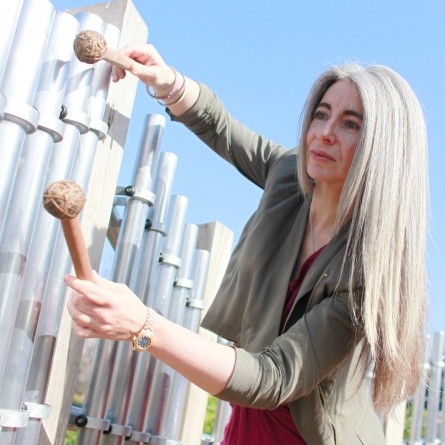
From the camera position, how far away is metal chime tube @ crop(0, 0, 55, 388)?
60.2 inches

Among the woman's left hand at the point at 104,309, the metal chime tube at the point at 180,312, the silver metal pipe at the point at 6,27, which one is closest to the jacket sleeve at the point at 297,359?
the woman's left hand at the point at 104,309

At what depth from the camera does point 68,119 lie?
181cm

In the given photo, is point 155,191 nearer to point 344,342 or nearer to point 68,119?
point 68,119

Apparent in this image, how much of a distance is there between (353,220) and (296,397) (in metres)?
0.48

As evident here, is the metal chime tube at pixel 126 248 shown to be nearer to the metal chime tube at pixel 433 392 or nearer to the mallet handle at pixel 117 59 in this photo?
the mallet handle at pixel 117 59

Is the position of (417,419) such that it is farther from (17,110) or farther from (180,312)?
(17,110)

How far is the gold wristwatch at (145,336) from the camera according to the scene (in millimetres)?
1471

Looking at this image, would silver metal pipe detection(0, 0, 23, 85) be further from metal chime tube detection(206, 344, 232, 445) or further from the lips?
metal chime tube detection(206, 344, 232, 445)

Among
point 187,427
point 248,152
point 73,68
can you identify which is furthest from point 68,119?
point 187,427

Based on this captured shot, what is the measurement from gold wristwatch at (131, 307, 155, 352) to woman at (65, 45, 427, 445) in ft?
0.84

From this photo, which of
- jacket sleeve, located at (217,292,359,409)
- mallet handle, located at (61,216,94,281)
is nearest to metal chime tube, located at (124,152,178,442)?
jacket sleeve, located at (217,292,359,409)

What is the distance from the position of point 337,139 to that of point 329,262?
338 mm

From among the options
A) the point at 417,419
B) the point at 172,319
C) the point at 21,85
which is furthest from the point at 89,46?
the point at 417,419

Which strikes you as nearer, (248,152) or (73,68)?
(73,68)
